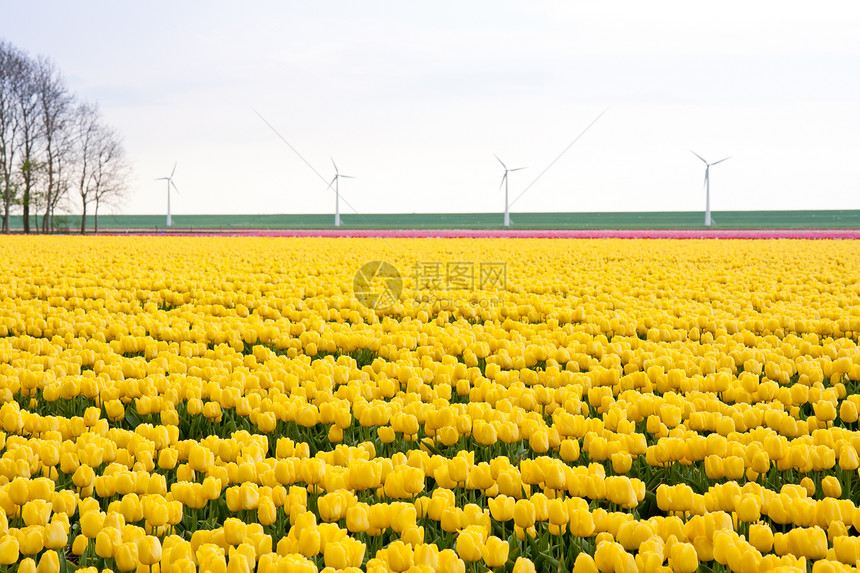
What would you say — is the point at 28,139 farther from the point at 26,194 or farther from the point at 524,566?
the point at 524,566

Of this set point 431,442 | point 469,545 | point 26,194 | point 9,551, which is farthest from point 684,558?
point 26,194

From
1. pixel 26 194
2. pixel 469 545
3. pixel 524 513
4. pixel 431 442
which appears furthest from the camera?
pixel 26 194

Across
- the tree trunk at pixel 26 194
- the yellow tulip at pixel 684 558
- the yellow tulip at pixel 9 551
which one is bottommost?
the yellow tulip at pixel 9 551

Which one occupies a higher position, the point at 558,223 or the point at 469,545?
the point at 558,223

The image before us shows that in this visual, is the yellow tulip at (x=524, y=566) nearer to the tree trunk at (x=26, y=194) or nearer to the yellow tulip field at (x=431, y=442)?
the yellow tulip field at (x=431, y=442)

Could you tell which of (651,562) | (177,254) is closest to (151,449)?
(651,562)

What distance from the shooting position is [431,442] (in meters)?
4.13

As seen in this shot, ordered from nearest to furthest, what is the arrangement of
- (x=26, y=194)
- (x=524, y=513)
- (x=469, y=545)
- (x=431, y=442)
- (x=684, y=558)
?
(x=684, y=558)
(x=469, y=545)
(x=524, y=513)
(x=431, y=442)
(x=26, y=194)

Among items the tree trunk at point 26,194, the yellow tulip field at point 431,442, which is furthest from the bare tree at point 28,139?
the yellow tulip field at point 431,442

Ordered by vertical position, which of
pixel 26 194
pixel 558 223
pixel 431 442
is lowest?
pixel 431 442

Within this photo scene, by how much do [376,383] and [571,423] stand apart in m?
1.85

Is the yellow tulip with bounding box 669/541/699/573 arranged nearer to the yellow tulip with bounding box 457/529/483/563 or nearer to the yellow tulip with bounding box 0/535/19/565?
the yellow tulip with bounding box 457/529/483/563

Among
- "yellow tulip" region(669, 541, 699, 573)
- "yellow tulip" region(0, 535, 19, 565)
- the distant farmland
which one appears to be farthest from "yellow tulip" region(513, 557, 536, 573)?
the distant farmland

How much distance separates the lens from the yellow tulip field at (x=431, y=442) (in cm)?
257
